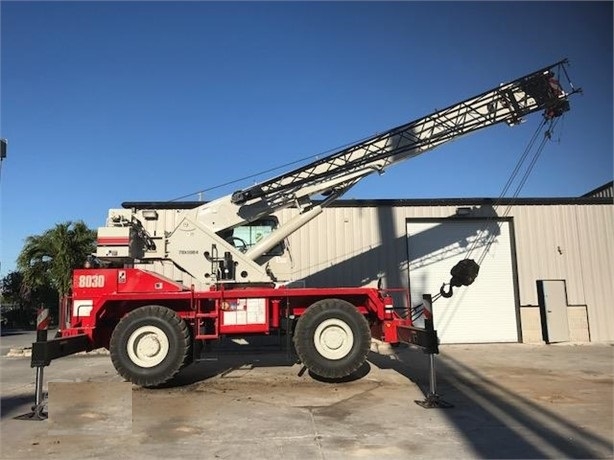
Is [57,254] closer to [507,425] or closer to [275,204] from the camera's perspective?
[275,204]

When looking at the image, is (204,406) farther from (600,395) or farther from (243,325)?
(600,395)

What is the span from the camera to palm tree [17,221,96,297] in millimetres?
24109

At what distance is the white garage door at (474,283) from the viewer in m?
20.0

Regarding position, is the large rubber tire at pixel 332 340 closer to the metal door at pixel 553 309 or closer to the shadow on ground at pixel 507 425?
the shadow on ground at pixel 507 425

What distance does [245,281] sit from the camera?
12539mm

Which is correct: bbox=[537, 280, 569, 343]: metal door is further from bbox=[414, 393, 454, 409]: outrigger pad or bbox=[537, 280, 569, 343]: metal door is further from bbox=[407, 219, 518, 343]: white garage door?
bbox=[414, 393, 454, 409]: outrigger pad

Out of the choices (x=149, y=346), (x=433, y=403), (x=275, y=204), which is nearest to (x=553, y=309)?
(x=275, y=204)

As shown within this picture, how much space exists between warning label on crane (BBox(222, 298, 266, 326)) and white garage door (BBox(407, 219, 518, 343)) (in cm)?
979

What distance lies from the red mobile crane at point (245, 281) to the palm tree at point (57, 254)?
11.4 metres

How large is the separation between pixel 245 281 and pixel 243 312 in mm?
1209

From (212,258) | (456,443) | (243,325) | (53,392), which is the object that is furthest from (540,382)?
(53,392)

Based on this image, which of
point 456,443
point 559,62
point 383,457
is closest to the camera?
point 383,457

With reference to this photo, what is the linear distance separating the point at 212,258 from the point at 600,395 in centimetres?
823

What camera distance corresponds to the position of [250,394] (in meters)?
9.99
